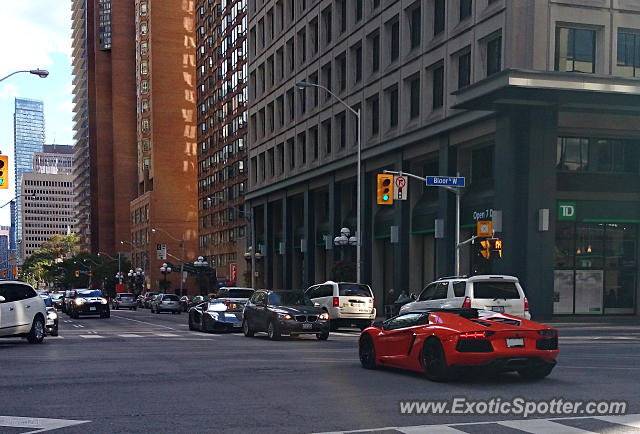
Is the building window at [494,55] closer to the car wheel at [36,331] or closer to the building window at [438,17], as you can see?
the building window at [438,17]

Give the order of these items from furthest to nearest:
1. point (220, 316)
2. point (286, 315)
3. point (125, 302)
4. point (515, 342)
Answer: point (125, 302) < point (220, 316) < point (286, 315) < point (515, 342)

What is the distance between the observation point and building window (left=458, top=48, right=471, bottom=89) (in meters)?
37.2

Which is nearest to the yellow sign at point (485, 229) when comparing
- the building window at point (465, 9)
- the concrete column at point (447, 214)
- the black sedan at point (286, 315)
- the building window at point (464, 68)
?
the concrete column at point (447, 214)

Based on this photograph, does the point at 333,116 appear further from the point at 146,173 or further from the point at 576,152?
the point at 146,173

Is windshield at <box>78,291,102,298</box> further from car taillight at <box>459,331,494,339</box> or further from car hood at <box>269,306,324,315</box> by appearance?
car taillight at <box>459,331,494,339</box>

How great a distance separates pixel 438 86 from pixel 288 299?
66.5ft

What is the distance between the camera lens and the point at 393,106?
150 ft

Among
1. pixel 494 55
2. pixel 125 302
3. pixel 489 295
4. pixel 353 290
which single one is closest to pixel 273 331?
pixel 353 290

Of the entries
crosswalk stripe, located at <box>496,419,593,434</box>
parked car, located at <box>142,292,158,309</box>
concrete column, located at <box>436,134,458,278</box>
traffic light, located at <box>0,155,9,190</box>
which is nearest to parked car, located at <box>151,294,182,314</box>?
parked car, located at <box>142,292,158,309</box>

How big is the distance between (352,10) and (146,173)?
9051 cm

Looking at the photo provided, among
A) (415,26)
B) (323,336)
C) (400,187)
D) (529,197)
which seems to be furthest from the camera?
(415,26)

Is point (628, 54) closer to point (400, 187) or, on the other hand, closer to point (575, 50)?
point (575, 50)

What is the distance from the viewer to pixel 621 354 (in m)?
17.9

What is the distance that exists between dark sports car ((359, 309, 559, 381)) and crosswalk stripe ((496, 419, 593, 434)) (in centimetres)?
301
